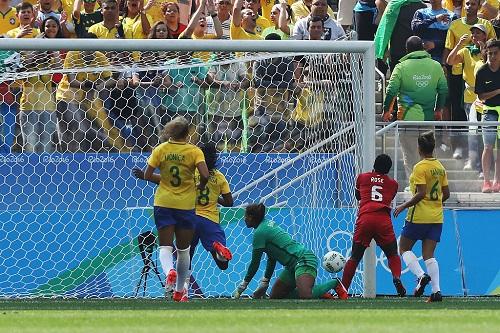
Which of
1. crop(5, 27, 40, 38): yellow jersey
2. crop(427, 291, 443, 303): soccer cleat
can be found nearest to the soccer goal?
crop(427, 291, 443, 303): soccer cleat

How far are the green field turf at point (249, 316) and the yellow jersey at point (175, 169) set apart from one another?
1.05m

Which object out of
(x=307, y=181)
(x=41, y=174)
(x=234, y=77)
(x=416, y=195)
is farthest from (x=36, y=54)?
(x=416, y=195)

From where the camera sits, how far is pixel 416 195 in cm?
1426

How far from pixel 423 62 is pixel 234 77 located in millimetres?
3199

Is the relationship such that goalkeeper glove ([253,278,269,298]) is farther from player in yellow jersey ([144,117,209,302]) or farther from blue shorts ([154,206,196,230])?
blue shorts ([154,206,196,230])

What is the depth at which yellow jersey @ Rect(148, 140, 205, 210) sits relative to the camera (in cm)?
1298

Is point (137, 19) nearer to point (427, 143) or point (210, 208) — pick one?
point (210, 208)

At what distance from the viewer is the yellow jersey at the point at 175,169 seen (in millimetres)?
12977

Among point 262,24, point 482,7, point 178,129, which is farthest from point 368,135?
point 482,7

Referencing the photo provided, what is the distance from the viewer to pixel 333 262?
47.8 feet

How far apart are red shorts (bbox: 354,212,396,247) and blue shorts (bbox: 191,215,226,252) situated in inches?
63.0

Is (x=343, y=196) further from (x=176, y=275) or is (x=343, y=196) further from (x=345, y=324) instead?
(x=345, y=324)

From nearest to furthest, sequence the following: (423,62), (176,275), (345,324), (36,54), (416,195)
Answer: (345,324) → (176,275) → (416,195) → (36,54) → (423,62)

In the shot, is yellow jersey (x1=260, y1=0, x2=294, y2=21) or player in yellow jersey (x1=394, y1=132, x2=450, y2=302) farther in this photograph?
yellow jersey (x1=260, y1=0, x2=294, y2=21)
